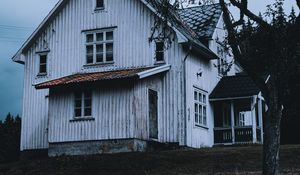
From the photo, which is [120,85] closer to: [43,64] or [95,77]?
[95,77]

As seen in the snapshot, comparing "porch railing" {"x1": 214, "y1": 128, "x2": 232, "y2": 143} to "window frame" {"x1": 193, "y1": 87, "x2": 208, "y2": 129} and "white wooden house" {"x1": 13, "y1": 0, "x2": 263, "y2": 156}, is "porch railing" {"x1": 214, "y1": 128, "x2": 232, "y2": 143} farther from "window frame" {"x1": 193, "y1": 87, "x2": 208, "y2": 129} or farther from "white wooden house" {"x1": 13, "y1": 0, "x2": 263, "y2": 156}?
"window frame" {"x1": 193, "y1": 87, "x2": 208, "y2": 129}

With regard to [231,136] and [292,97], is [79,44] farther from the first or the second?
[292,97]

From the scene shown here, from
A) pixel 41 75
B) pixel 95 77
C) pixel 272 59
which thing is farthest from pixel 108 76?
pixel 272 59

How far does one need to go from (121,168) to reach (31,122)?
11293 millimetres

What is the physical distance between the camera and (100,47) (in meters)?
31.8

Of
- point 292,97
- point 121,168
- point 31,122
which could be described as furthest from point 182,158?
point 292,97

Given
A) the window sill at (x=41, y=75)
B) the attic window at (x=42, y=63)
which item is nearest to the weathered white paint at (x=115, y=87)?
the window sill at (x=41, y=75)

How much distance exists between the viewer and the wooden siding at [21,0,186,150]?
28.8 meters

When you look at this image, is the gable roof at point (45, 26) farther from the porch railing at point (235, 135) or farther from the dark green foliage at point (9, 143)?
the dark green foliage at point (9, 143)

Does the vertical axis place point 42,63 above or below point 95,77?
above

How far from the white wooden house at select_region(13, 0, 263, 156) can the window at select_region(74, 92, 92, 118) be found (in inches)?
2.0

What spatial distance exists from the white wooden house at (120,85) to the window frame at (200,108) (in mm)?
55

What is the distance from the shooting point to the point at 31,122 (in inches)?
1281

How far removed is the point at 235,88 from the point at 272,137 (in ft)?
53.6
